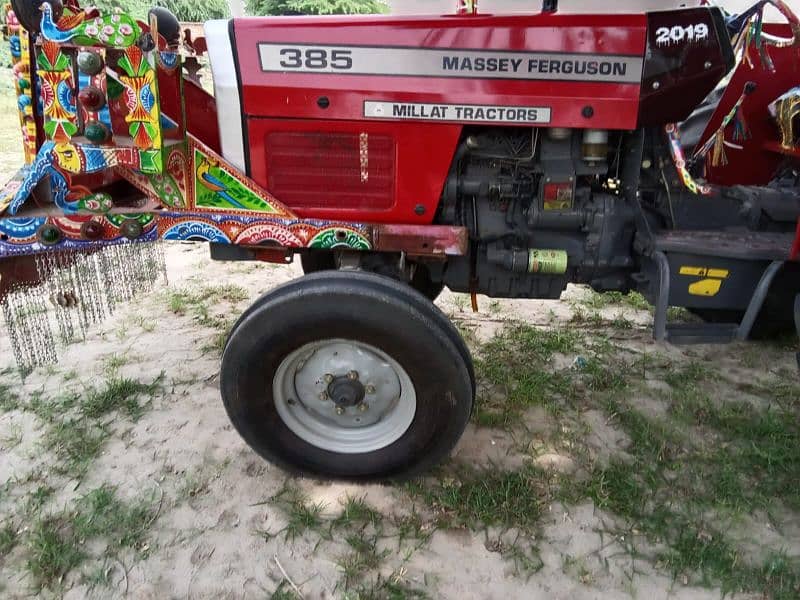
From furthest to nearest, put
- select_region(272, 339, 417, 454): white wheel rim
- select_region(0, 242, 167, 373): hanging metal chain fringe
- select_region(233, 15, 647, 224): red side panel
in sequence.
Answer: select_region(0, 242, 167, 373): hanging metal chain fringe
select_region(272, 339, 417, 454): white wheel rim
select_region(233, 15, 647, 224): red side panel

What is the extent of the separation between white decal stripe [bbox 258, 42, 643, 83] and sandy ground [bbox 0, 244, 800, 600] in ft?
5.13

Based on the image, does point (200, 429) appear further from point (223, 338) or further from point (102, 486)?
point (223, 338)

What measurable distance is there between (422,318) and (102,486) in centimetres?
148

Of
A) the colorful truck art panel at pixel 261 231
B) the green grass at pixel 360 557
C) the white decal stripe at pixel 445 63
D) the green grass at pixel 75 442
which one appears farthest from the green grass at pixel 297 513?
the white decal stripe at pixel 445 63

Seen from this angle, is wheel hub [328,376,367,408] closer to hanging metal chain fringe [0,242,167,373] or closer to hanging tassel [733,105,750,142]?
hanging metal chain fringe [0,242,167,373]

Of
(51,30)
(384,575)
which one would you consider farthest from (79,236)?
(384,575)

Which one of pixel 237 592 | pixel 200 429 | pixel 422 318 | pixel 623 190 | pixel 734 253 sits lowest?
pixel 237 592

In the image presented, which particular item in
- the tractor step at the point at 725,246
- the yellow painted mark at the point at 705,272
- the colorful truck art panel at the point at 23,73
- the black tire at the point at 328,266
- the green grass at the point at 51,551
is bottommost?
the green grass at the point at 51,551

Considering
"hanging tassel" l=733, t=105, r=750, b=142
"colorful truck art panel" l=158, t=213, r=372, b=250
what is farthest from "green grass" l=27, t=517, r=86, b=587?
"hanging tassel" l=733, t=105, r=750, b=142

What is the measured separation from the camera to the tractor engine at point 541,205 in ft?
8.39

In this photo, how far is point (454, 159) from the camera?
2549mm

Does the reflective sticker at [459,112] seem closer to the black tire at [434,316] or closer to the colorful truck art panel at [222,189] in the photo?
the colorful truck art panel at [222,189]

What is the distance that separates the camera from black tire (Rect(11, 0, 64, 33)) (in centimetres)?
213

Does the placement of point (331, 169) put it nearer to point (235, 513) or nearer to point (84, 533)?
point (235, 513)
